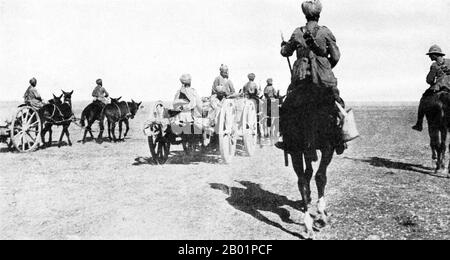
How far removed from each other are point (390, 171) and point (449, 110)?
64.9 inches

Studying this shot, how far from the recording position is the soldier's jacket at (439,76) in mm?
8445

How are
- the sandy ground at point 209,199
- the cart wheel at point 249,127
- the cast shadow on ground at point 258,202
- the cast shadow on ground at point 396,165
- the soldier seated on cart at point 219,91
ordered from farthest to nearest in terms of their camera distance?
1. the cart wheel at point 249,127
2. the soldier seated on cart at point 219,91
3. the cast shadow on ground at point 396,165
4. the cast shadow on ground at point 258,202
5. the sandy ground at point 209,199

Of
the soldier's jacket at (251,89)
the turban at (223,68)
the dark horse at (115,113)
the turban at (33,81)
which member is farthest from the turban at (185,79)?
the dark horse at (115,113)

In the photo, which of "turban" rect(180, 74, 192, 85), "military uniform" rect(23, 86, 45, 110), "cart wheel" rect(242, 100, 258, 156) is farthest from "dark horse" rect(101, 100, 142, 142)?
"turban" rect(180, 74, 192, 85)

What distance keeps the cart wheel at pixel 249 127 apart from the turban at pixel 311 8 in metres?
5.94

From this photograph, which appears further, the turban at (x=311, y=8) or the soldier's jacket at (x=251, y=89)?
the soldier's jacket at (x=251, y=89)

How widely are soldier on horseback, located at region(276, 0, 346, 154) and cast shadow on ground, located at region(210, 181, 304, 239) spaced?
1277 mm

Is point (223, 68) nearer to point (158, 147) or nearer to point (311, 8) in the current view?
point (158, 147)

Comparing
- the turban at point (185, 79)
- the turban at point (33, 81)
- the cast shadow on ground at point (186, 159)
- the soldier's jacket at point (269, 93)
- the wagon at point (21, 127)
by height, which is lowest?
the cast shadow on ground at point (186, 159)

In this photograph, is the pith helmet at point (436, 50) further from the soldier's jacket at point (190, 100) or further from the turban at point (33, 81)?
the turban at point (33, 81)

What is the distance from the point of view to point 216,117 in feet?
32.0

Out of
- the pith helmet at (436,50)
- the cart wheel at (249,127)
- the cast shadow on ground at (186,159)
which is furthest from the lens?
the cart wheel at (249,127)
